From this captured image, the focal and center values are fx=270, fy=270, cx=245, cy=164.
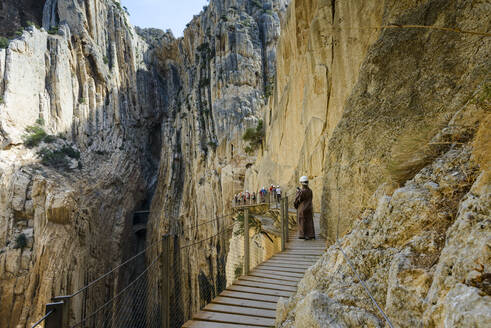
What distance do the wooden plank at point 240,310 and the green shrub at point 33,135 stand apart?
2911 centimetres

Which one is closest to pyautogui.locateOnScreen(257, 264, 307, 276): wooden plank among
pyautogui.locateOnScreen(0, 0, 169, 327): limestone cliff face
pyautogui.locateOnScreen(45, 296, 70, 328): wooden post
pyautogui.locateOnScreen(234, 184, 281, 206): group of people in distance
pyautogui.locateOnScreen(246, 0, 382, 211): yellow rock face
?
pyautogui.locateOnScreen(45, 296, 70, 328): wooden post

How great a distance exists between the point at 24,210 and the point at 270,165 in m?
20.7

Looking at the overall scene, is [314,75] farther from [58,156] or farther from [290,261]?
[58,156]

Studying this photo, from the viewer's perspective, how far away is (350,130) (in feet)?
12.6

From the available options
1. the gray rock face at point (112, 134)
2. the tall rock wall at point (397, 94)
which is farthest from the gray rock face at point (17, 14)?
the tall rock wall at point (397, 94)

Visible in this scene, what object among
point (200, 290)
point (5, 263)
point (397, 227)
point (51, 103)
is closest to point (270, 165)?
point (200, 290)

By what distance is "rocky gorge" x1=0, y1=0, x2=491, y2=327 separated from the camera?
186cm

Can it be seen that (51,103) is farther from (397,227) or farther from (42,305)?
(397,227)

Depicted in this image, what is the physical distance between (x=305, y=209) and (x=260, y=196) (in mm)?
10516

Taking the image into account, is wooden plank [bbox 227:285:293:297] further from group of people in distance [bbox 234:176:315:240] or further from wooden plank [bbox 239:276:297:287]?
group of people in distance [bbox 234:176:315:240]

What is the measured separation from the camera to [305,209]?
6555 mm

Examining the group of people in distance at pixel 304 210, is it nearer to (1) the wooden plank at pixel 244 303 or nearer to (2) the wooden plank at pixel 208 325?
(1) the wooden plank at pixel 244 303

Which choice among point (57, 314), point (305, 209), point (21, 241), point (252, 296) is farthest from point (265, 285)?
point (21, 241)

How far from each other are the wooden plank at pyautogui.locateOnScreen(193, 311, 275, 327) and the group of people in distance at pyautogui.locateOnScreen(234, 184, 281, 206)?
11142mm
